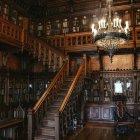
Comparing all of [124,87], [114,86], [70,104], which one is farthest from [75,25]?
[70,104]

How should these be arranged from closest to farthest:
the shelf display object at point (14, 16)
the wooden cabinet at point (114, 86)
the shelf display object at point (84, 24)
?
the wooden cabinet at point (114, 86)
the shelf display object at point (14, 16)
the shelf display object at point (84, 24)

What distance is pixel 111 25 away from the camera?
268 inches

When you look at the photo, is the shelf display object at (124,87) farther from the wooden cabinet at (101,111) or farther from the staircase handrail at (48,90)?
the staircase handrail at (48,90)

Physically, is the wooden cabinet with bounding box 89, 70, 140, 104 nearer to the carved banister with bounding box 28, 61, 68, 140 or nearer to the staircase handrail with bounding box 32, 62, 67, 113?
the carved banister with bounding box 28, 61, 68, 140

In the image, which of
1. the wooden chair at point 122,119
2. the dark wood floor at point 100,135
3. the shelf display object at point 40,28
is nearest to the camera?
the dark wood floor at point 100,135

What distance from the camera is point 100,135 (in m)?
8.83

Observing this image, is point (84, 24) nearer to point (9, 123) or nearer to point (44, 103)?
point (44, 103)

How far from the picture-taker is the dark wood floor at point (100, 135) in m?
8.41

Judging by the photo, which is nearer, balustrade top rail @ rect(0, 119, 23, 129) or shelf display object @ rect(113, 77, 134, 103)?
balustrade top rail @ rect(0, 119, 23, 129)

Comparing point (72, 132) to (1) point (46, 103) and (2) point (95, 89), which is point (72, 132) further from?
(2) point (95, 89)

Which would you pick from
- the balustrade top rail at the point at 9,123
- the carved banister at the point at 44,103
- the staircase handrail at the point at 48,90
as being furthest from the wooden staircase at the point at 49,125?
the balustrade top rail at the point at 9,123

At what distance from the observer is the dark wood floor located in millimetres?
8406

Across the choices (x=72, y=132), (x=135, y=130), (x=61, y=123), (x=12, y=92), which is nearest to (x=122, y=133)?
(x=135, y=130)

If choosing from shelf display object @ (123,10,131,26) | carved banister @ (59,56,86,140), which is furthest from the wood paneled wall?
carved banister @ (59,56,86,140)
